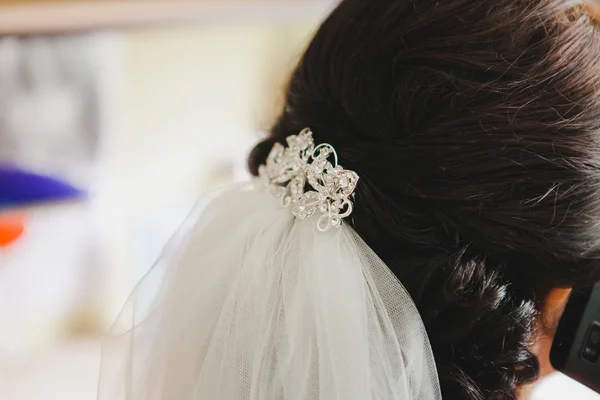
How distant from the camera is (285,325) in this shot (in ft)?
1.82

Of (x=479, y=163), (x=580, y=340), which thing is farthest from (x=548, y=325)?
(x=479, y=163)

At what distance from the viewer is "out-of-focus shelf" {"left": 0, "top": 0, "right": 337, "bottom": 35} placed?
1.32m

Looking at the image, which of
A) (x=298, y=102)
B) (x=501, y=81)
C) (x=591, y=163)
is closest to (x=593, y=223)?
(x=591, y=163)

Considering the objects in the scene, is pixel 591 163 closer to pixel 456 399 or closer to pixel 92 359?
pixel 456 399

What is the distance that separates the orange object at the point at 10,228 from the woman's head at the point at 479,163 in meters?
1.12

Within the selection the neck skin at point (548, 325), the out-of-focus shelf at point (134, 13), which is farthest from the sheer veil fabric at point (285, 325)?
the out-of-focus shelf at point (134, 13)

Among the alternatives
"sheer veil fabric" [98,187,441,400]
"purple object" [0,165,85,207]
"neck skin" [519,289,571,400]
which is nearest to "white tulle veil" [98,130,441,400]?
"sheer veil fabric" [98,187,441,400]

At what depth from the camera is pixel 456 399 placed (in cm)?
56

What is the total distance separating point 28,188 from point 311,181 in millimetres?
1058

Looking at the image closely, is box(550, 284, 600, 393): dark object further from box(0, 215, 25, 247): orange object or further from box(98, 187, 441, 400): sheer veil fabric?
box(0, 215, 25, 247): orange object

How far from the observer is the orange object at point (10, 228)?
1407mm

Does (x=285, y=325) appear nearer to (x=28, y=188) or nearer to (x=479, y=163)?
(x=479, y=163)

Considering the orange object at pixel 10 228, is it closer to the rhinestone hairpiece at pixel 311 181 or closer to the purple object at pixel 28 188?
the purple object at pixel 28 188

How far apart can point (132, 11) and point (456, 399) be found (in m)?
1.22
